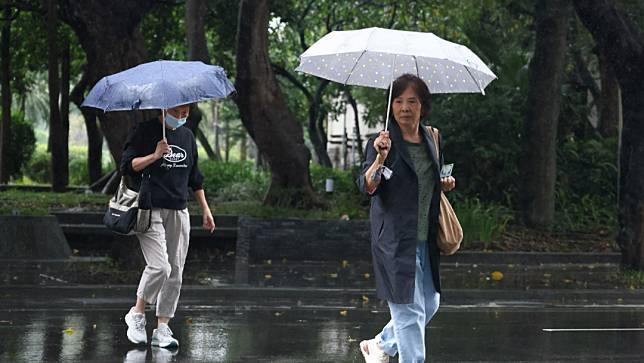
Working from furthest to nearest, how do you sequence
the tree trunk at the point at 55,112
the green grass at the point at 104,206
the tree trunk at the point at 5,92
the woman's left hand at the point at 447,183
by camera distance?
1. the tree trunk at the point at 5,92
2. the tree trunk at the point at 55,112
3. the green grass at the point at 104,206
4. the woman's left hand at the point at 447,183

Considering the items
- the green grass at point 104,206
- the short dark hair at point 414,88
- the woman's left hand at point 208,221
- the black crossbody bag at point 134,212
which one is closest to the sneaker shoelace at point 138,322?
the black crossbody bag at point 134,212

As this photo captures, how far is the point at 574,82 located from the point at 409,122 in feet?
61.5

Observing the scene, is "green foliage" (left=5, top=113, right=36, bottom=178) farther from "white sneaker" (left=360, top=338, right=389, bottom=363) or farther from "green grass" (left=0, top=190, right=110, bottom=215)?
"white sneaker" (left=360, top=338, right=389, bottom=363)

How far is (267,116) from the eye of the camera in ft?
56.9

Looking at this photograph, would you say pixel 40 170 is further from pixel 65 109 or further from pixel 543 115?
pixel 543 115

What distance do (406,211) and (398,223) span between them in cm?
8

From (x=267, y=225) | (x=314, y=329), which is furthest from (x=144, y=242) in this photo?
(x=267, y=225)

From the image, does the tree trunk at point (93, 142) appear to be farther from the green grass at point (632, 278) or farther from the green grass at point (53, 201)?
the green grass at point (632, 278)

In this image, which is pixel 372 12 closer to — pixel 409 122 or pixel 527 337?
pixel 527 337

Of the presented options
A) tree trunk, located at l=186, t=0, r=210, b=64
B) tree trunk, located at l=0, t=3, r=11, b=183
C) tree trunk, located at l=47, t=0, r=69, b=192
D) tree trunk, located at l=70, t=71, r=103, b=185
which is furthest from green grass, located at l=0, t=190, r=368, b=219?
tree trunk, located at l=0, t=3, r=11, b=183

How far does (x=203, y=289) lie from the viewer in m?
12.3

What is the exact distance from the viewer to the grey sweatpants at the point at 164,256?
8.38m

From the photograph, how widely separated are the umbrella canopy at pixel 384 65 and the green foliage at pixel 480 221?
10.2 m

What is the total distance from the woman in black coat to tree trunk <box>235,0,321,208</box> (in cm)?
1054
